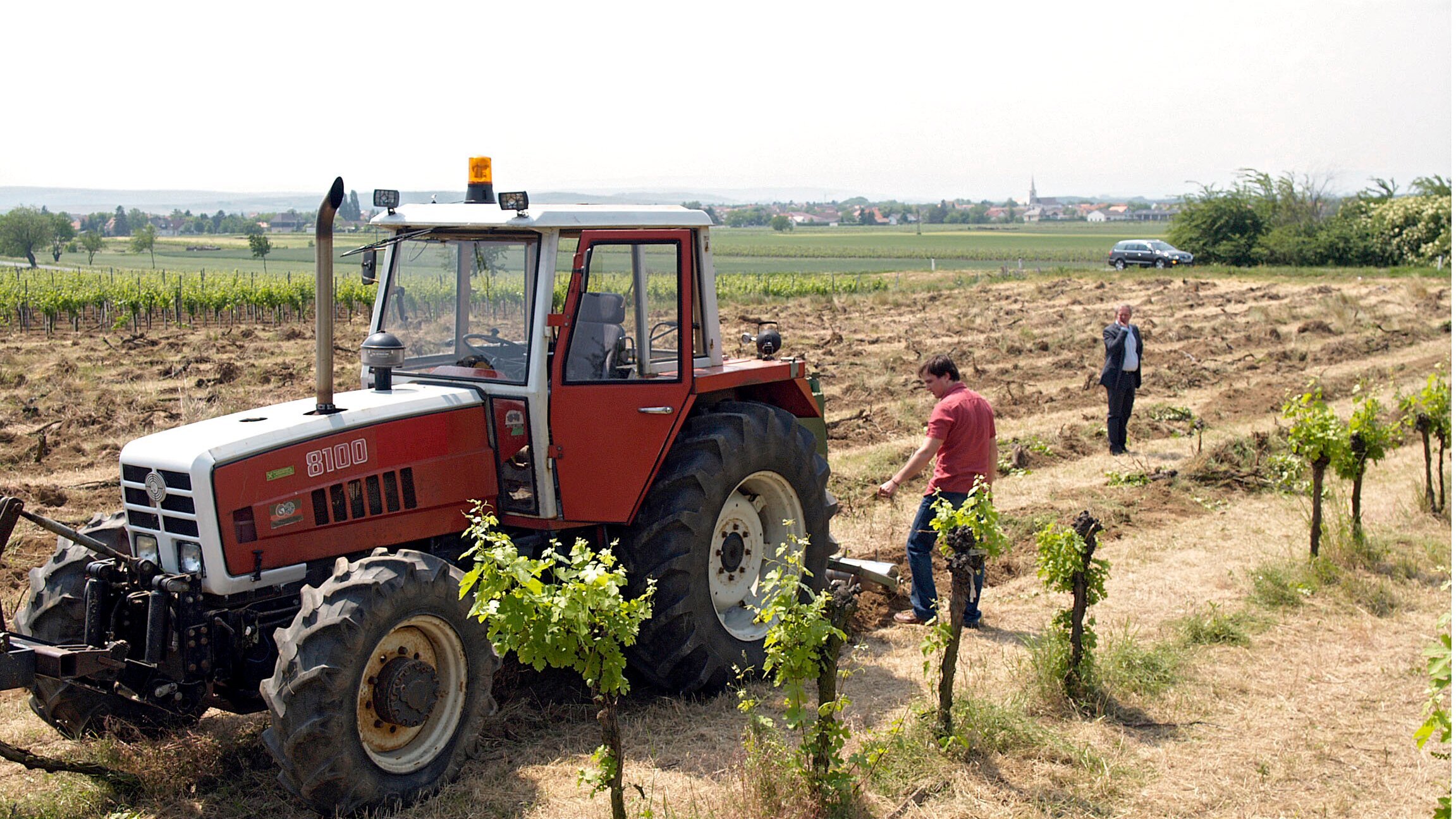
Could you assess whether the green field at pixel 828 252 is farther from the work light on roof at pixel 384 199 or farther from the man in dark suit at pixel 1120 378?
the work light on roof at pixel 384 199

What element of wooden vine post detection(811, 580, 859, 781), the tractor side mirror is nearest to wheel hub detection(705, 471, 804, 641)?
wooden vine post detection(811, 580, 859, 781)

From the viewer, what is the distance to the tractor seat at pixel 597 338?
19.7 feet

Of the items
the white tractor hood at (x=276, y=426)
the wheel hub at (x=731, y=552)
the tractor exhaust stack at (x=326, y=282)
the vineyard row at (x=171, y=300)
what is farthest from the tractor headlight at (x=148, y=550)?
the vineyard row at (x=171, y=300)

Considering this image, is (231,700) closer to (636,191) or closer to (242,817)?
(242,817)

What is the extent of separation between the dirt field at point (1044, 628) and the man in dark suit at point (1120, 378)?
0.33 m

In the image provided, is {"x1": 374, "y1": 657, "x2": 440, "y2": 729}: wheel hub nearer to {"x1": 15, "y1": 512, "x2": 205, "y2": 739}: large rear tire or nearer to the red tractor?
the red tractor

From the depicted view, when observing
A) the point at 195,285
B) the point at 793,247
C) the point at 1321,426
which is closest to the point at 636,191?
the point at 1321,426

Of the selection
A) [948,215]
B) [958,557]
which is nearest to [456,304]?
[958,557]

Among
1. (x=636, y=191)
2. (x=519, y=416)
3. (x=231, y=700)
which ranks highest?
(x=636, y=191)

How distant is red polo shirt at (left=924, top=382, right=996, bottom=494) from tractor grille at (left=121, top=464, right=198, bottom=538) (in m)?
4.22

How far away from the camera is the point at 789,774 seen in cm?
496

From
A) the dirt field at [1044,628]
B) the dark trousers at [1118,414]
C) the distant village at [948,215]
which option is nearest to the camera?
the dirt field at [1044,628]

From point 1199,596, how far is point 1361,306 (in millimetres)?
22258

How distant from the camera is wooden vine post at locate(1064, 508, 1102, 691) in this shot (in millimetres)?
6367
